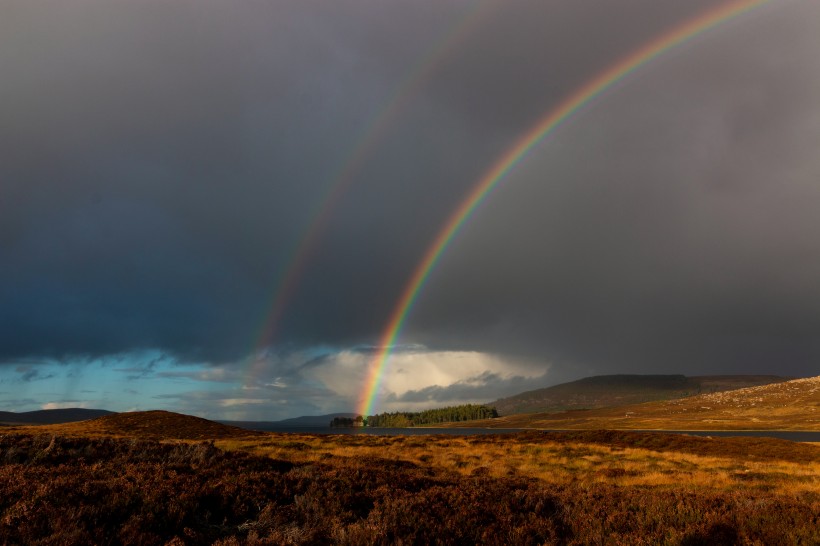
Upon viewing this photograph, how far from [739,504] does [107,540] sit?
11684mm

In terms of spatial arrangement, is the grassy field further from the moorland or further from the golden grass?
the golden grass

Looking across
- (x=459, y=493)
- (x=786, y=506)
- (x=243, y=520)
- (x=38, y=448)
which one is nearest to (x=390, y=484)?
(x=459, y=493)

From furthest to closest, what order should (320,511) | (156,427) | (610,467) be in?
(156,427), (610,467), (320,511)

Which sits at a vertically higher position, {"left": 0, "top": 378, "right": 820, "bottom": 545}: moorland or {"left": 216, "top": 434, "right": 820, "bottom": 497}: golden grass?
{"left": 0, "top": 378, "right": 820, "bottom": 545}: moorland

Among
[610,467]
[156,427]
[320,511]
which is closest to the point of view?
[320,511]

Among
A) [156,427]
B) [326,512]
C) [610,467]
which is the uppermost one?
[326,512]

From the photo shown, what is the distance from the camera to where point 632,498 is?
10.8m

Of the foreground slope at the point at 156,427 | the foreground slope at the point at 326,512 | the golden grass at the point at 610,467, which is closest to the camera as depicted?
the foreground slope at the point at 326,512

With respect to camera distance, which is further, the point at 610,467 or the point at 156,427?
the point at 156,427

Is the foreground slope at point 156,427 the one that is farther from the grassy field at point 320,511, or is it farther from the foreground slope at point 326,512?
the foreground slope at point 326,512

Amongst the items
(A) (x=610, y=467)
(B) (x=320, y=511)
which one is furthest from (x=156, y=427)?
(B) (x=320, y=511)

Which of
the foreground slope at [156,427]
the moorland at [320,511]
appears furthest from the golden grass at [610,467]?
the foreground slope at [156,427]

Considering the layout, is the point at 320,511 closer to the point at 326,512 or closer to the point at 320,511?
the point at 320,511

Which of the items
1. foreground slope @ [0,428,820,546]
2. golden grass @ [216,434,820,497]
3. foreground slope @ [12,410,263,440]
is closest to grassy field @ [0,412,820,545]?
foreground slope @ [0,428,820,546]
